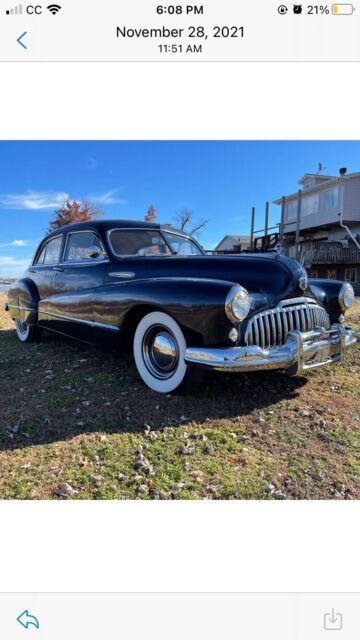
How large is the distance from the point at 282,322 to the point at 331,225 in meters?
21.8

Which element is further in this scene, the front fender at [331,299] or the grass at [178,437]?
the front fender at [331,299]

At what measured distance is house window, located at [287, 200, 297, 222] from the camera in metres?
26.2

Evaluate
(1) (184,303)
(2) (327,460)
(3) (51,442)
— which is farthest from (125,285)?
(2) (327,460)

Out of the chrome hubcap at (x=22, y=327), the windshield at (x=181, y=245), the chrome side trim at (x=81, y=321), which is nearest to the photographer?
the chrome side trim at (x=81, y=321)

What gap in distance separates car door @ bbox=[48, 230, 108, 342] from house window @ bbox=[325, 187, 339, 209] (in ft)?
67.8

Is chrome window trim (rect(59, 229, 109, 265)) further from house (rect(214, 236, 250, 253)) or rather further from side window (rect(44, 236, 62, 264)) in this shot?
house (rect(214, 236, 250, 253))

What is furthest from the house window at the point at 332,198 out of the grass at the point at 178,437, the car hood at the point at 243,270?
the car hood at the point at 243,270

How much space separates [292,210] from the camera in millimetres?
26578

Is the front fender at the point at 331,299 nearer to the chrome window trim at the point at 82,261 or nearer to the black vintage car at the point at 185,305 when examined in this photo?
the black vintage car at the point at 185,305

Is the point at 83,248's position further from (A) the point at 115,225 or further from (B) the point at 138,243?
(B) the point at 138,243

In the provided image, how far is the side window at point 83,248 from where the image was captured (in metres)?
4.41

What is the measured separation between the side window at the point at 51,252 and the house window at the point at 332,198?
2027cm
